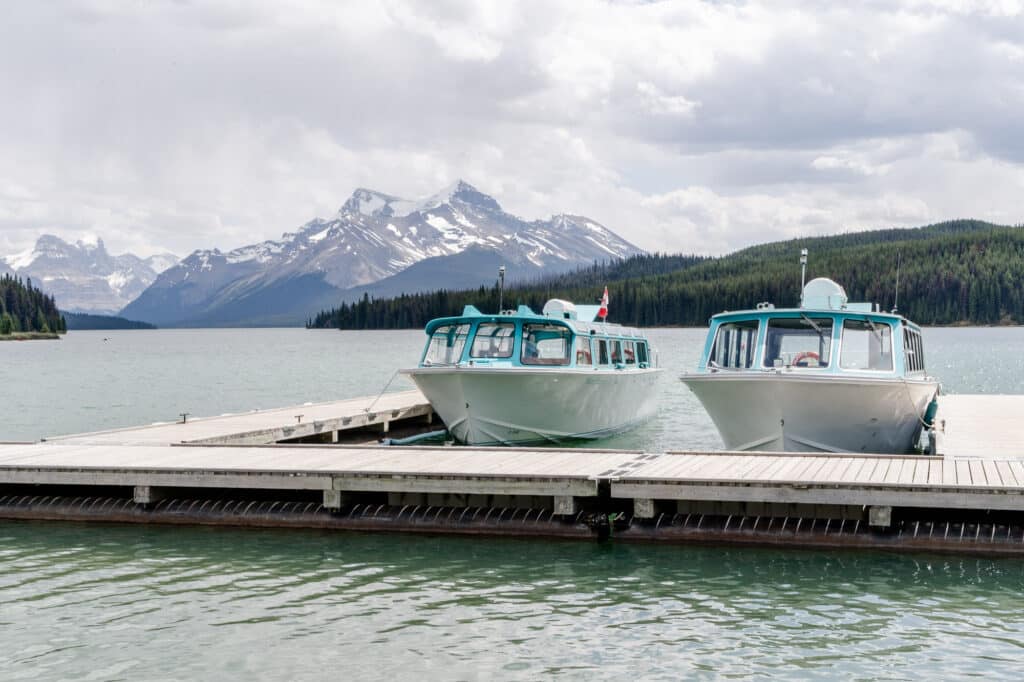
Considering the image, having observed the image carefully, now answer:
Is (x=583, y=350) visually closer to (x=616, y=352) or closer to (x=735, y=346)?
(x=616, y=352)

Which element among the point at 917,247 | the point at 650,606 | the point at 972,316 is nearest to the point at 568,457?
the point at 650,606

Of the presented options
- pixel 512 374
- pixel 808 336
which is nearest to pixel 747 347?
pixel 808 336

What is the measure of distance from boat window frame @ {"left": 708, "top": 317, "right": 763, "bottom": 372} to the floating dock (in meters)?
3.89

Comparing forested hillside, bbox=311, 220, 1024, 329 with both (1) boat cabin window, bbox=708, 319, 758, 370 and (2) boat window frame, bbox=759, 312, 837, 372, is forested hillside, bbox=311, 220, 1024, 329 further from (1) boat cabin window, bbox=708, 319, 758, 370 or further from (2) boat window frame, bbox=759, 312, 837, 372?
(2) boat window frame, bbox=759, 312, 837, 372

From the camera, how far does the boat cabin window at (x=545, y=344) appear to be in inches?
1033

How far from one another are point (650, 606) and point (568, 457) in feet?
17.9

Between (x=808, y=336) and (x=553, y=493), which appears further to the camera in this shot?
(x=808, y=336)

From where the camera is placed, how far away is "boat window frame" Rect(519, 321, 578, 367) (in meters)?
26.1

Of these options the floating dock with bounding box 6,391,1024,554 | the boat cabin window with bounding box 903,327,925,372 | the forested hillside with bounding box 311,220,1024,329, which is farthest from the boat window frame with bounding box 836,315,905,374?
the forested hillside with bounding box 311,220,1024,329

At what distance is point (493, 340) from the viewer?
2627 centimetres

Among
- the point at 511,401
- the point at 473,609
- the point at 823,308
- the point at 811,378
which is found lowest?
the point at 473,609

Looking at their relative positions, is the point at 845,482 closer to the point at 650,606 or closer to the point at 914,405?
the point at 650,606

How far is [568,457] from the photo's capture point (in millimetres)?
17953

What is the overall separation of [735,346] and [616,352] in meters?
8.72
